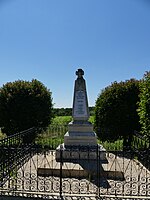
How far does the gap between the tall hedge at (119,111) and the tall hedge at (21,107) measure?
3.71 metres

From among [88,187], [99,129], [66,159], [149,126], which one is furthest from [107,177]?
[99,129]

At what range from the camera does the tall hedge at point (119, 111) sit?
1291cm

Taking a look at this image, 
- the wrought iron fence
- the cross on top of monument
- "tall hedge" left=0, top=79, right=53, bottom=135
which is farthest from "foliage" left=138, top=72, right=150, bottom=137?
"tall hedge" left=0, top=79, right=53, bottom=135

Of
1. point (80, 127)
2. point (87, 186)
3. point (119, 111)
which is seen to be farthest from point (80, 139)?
point (119, 111)

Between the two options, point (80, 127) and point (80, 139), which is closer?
point (80, 139)

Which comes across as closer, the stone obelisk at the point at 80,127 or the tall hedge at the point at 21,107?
the stone obelisk at the point at 80,127

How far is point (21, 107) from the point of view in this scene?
14.6 metres

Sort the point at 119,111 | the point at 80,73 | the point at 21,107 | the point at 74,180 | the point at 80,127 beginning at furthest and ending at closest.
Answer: the point at 21,107
the point at 119,111
the point at 80,73
the point at 80,127
the point at 74,180

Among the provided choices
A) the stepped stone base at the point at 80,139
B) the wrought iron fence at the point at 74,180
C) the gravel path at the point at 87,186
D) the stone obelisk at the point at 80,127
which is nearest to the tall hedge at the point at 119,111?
the stone obelisk at the point at 80,127

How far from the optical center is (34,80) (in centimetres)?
1577

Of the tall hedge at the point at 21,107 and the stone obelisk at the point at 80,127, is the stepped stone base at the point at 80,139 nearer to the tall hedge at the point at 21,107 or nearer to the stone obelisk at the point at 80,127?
the stone obelisk at the point at 80,127

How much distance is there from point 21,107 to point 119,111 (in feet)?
18.9

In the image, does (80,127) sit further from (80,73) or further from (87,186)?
(87,186)

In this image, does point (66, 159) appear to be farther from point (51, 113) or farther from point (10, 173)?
point (51, 113)
